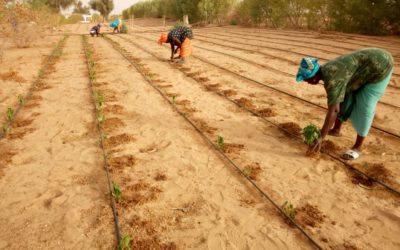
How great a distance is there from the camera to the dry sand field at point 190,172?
3008 millimetres

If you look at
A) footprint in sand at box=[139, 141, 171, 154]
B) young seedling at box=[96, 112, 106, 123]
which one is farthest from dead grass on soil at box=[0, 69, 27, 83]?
footprint in sand at box=[139, 141, 171, 154]

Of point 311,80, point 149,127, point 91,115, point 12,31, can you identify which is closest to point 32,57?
point 12,31

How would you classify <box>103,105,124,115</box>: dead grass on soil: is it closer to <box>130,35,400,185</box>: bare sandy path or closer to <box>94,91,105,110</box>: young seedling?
<box>94,91,105,110</box>: young seedling

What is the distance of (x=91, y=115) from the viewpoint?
605 centimetres

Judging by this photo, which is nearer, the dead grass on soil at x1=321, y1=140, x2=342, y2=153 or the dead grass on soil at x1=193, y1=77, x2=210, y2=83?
the dead grass on soil at x1=321, y1=140, x2=342, y2=153

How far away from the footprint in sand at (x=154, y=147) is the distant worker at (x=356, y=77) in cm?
216

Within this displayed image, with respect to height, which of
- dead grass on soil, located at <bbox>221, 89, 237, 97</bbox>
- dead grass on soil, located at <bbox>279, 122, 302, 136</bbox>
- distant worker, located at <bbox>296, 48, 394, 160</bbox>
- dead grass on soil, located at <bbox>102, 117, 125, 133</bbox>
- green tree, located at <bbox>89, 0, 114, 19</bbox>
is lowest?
dead grass on soil, located at <bbox>102, 117, 125, 133</bbox>

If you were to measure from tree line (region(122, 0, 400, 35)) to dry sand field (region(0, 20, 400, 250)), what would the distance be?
11.1 metres

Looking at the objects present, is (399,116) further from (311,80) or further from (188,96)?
(188,96)

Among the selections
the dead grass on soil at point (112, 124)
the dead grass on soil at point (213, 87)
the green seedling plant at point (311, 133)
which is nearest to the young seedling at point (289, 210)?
the green seedling plant at point (311, 133)

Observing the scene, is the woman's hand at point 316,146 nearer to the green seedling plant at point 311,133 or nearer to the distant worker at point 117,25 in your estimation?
the green seedling plant at point 311,133

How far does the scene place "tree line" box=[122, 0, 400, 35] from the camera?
16.1m

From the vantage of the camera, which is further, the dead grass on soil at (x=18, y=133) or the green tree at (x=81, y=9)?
the green tree at (x=81, y=9)

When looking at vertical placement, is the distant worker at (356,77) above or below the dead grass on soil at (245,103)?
above
